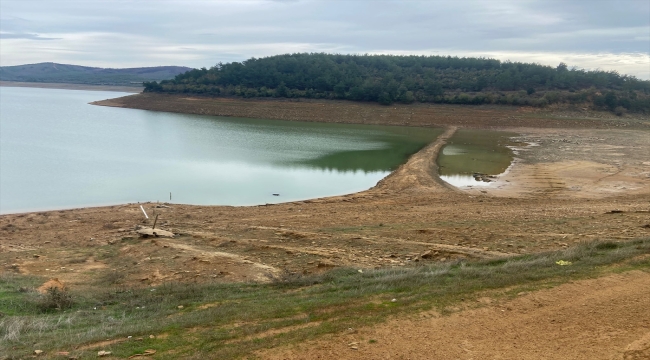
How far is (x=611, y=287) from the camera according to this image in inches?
237

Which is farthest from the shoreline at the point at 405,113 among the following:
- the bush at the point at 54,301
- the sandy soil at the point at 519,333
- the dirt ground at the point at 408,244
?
the bush at the point at 54,301

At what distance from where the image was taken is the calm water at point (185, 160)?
16.8 m

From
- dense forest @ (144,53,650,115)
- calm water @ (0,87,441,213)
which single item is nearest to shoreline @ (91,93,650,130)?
dense forest @ (144,53,650,115)

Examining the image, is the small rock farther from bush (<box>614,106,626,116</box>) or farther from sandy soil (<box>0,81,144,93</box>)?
sandy soil (<box>0,81,144,93</box>)

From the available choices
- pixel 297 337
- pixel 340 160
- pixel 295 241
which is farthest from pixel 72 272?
pixel 340 160

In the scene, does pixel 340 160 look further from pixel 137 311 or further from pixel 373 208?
pixel 137 311

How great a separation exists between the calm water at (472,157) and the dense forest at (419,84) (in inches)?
589

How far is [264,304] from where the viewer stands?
6.00m

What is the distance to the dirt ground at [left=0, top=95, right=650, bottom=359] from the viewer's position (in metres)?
4.91

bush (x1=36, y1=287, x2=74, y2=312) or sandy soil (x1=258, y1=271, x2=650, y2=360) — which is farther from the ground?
sandy soil (x1=258, y1=271, x2=650, y2=360)

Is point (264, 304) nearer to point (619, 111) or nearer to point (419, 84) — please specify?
point (619, 111)

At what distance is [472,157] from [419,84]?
33.8 m

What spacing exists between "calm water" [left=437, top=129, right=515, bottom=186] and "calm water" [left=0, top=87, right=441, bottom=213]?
7.79ft

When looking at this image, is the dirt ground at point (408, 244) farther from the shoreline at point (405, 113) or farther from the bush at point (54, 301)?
the shoreline at point (405, 113)
